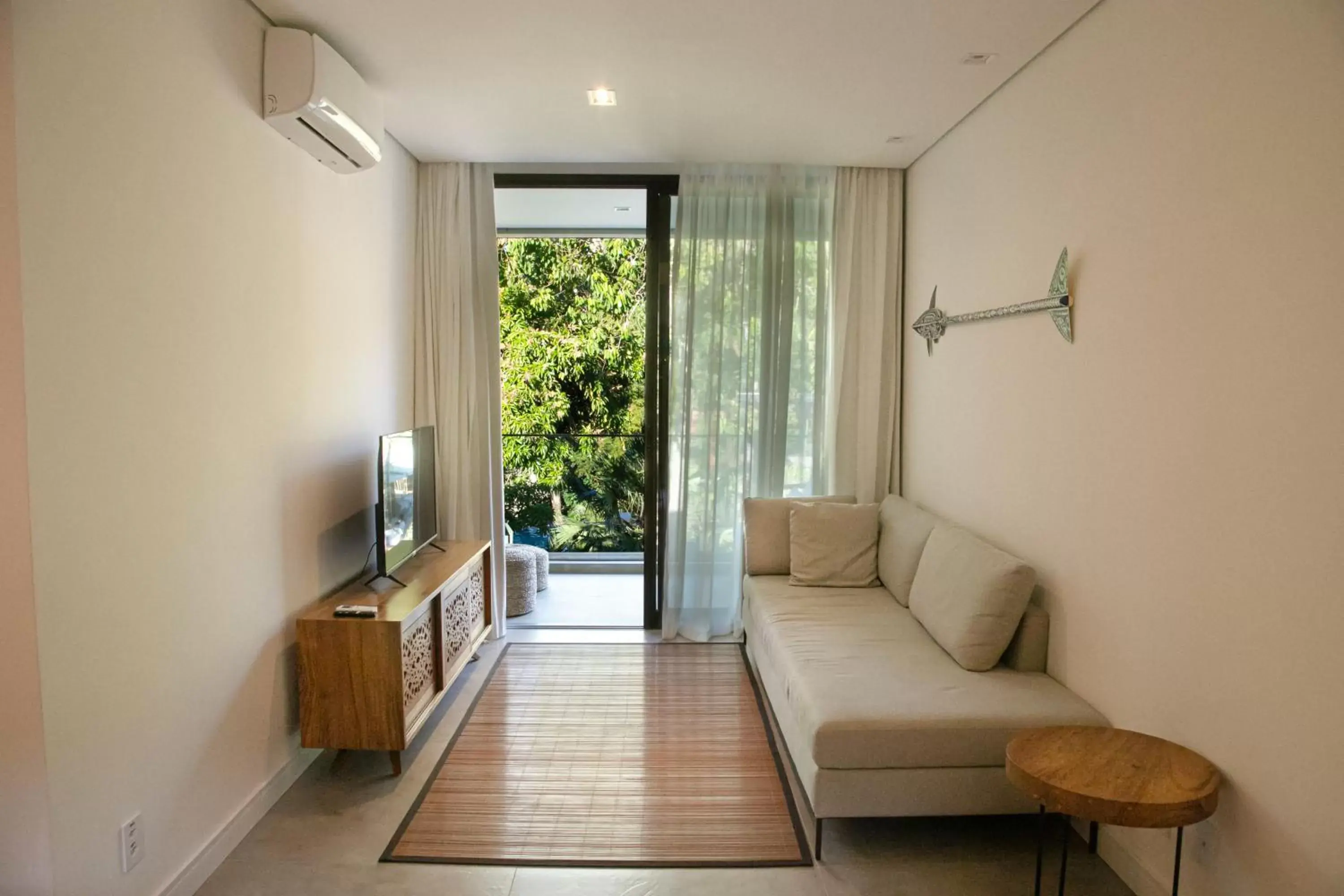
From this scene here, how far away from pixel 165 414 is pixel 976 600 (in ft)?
8.51

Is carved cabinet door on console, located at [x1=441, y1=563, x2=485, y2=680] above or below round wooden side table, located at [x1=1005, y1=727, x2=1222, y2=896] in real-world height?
below

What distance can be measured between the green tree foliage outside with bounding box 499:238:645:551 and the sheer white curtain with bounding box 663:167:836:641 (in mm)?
1703

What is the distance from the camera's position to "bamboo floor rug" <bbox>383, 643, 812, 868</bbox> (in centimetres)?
258

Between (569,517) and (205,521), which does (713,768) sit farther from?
(569,517)

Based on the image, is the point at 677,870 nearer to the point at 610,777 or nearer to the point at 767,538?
the point at 610,777

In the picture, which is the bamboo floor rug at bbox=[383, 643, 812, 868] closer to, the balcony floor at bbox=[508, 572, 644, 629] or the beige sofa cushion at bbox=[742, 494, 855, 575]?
the beige sofa cushion at bbox=[742, 494, 855, 575]

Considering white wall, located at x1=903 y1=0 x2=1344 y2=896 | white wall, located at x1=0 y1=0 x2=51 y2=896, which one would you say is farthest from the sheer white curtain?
white wall, located at x1=0 y1=0 x2=51 y2=896

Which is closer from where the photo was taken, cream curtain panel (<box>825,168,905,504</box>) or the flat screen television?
the flat screen television

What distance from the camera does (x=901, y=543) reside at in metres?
3.82

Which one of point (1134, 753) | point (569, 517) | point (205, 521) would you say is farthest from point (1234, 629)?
point (569, 517)

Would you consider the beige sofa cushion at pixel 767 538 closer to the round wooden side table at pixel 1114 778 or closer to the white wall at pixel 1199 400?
the white wall at pixel 1199 400

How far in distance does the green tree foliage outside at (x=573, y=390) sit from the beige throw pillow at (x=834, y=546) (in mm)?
2328

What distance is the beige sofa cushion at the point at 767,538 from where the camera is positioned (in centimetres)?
428

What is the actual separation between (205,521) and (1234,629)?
274cm
